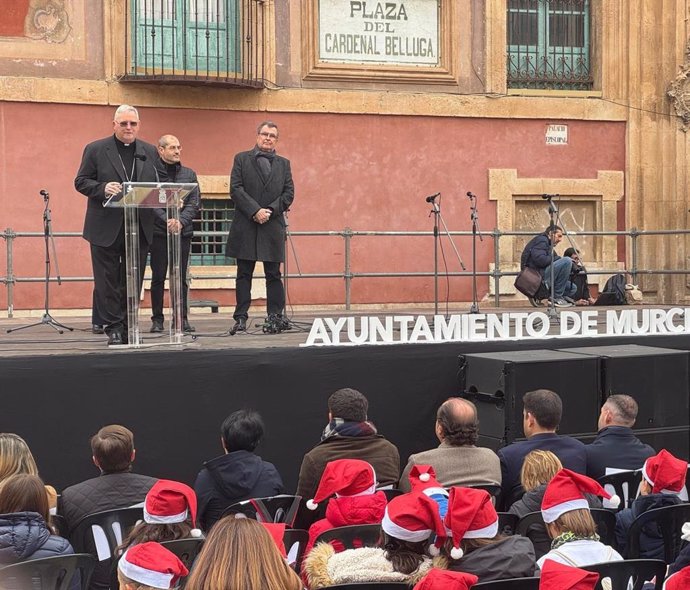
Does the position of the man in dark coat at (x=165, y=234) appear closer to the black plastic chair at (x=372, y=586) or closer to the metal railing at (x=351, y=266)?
the metal railing at (x=351, y=266)

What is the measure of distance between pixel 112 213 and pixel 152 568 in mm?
4813

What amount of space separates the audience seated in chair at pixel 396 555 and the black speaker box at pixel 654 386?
14.4 ft

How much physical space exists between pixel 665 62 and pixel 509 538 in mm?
13594

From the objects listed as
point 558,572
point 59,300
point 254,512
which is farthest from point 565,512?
point 59,300

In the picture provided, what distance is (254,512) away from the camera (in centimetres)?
538

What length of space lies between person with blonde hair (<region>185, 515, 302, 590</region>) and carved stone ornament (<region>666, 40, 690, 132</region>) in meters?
14.6

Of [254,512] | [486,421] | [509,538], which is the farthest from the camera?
[486,421]

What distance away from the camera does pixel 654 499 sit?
5.36 metres

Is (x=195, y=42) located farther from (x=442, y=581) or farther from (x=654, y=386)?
(x=442, y=581)

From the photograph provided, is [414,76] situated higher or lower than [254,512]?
higher

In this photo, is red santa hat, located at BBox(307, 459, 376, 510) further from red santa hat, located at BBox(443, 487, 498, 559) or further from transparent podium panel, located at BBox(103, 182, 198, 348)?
transparent podium panel, located at BBox(103, 182, 198, 348)

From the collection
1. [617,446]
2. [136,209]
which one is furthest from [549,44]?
[617,446]

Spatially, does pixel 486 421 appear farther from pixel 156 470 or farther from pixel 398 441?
pixel 156 470

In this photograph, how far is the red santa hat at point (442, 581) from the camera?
12.2 ft
